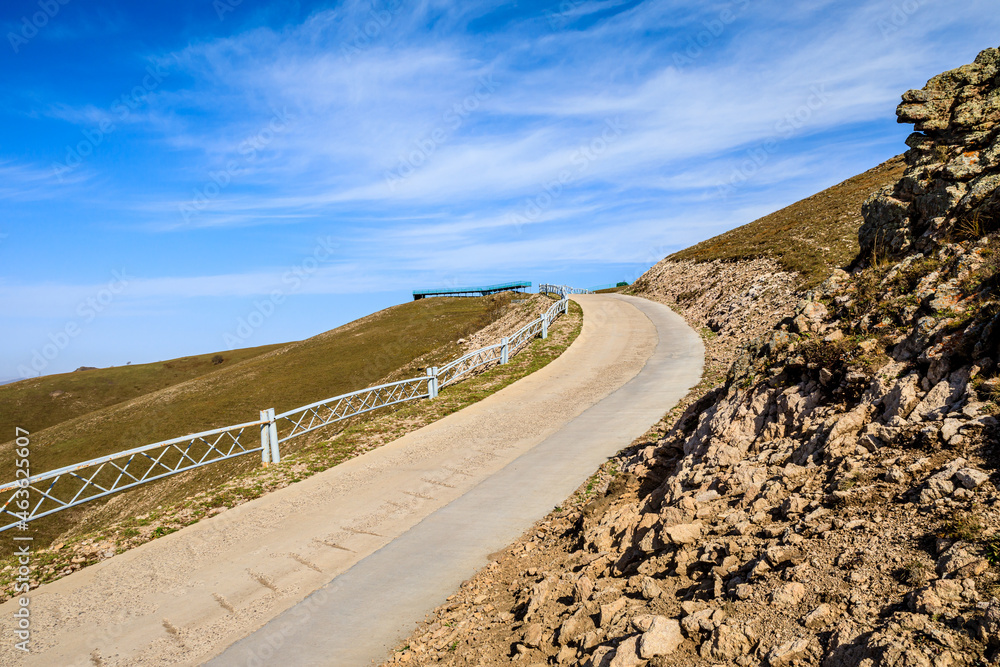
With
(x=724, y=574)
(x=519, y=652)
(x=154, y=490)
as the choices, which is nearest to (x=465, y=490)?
(x=519, y=652)

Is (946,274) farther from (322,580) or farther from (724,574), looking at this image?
(322,580)

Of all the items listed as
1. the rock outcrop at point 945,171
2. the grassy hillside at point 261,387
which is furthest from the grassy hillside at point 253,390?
the rock outcrop at point 945,171

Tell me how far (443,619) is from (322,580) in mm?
2028

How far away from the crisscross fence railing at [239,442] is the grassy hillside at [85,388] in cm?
3242

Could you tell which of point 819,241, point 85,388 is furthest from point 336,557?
point 85,388

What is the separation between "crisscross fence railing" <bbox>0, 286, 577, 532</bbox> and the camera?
8805mm

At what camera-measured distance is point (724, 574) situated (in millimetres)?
4199

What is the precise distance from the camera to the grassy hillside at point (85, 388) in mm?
61844

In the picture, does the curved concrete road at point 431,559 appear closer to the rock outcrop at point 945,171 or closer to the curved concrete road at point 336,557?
the curved concrete road at point 336,557

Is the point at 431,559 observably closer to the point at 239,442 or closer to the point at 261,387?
the point at 239,442

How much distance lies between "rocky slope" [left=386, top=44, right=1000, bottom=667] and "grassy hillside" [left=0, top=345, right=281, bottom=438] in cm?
7064

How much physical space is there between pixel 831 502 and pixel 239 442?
29.2 m

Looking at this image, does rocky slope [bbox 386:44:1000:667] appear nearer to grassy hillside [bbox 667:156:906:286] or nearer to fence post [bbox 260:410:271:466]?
fence post [bbox 260:410:271:466]

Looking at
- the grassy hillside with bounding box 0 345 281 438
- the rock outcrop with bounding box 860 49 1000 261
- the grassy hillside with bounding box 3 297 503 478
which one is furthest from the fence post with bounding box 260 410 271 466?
the grassy hillside with bounding box 0 345 281 438
